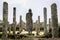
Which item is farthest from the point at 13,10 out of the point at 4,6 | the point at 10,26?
the point at 4,6

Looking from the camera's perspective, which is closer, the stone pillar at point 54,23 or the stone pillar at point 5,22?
the stone pillar at point 54,23

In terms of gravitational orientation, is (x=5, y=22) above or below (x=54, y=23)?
above

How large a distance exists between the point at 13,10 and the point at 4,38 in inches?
329

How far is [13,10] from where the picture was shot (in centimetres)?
2167

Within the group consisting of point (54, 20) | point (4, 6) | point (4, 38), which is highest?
point (4, 6)

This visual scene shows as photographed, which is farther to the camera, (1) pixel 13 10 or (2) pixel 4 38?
(1) pixel 13 10

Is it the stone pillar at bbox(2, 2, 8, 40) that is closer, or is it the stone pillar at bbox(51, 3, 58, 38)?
the stone pillar at bbox(51, 3, 58, 38)

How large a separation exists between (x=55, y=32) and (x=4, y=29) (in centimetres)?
454

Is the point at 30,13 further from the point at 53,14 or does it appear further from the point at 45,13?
the point at 53,14

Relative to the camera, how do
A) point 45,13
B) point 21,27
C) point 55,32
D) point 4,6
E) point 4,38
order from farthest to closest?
point 21,27, point 45,13, point 4,6, point 4,38, point 55,32

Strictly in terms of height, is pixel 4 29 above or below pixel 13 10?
below

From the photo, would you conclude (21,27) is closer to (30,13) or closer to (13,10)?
(13,10)

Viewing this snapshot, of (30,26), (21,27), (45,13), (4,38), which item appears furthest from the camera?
(21,27)

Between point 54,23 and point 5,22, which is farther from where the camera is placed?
point 5,22
